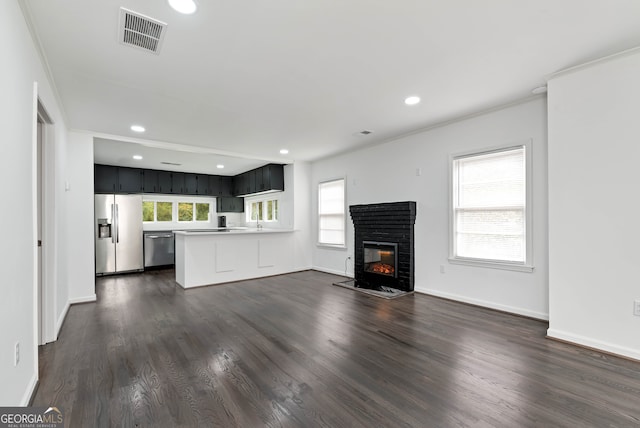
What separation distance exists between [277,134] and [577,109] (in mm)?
3698

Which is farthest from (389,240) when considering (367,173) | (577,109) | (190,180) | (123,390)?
(190,180)

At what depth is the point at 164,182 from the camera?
740 centimetres

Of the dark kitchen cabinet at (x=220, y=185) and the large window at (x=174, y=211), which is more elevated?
the dark kitchen cabinet at (x=220, y=185)

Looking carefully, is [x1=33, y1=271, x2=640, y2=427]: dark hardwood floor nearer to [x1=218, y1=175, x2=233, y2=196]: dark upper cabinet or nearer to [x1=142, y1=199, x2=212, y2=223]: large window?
[x1=142, y1=199, x2=212, y2=223]: large window

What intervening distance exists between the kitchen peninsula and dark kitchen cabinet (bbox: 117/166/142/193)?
7.92ft

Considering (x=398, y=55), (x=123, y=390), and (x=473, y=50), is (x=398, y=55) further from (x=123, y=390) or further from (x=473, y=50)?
(x=123, y=390)

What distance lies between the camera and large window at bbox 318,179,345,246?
6113 millimetres

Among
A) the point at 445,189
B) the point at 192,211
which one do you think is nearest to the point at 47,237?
the point at 445,189

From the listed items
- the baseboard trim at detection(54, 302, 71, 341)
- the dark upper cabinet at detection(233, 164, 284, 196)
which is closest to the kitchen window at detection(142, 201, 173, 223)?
the dark upper cabinet at detection(233, 164, 284, 196)

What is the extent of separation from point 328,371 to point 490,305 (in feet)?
8.55

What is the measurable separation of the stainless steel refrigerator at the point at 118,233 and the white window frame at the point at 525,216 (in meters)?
6.53

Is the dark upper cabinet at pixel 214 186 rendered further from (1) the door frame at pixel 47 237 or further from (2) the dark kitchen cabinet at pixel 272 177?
(1) the door frame at pixel 47 237

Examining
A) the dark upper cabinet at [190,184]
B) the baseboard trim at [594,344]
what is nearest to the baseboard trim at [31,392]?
the baseboard trim at [594,344]

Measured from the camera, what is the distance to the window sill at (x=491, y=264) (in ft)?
11.3
